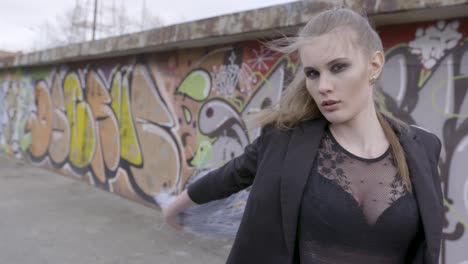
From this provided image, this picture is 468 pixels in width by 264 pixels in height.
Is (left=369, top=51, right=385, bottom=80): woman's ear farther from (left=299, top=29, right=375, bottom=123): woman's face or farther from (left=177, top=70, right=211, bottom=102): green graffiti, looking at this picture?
(left=177, top=70, right=211, bottom=102): green graffiti

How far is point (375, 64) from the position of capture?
1333 mm

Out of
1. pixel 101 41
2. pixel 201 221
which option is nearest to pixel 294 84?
pixel 201 221

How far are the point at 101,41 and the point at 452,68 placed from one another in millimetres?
5162

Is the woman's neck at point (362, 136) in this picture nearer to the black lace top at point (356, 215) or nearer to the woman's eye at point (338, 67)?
the black lace top at point (356, 215)

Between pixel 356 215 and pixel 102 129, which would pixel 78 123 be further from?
pixel 356 215

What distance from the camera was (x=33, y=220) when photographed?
5.14 meters

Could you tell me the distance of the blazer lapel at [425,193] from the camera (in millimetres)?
1238

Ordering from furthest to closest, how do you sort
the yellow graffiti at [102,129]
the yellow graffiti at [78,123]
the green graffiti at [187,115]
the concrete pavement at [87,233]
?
1. the yellow graffiti at [78,123]
2. the yellow graffiti at [102,129]
3. the green graffiti at [187,115]
4. the concrete pavement at [87,233]

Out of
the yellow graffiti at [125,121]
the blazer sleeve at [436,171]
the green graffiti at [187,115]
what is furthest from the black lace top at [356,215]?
the yellow graffiti at [125,121]

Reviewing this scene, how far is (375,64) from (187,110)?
4217 millimetres

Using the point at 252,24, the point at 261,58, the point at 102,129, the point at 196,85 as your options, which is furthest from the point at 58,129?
the point at 252,24

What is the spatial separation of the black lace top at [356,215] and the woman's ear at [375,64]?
0.94ft

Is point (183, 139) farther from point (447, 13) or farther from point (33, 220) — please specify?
point (447, 13)

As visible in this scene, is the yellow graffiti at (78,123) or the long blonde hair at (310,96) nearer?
the long blonde hair at (310,96)
